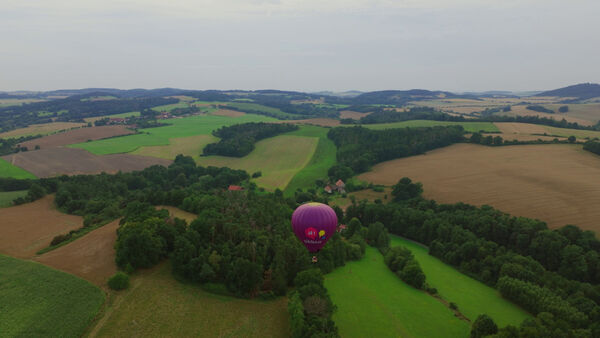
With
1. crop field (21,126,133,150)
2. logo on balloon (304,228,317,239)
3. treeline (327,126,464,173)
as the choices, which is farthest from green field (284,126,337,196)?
crop field (21,126,133,150)

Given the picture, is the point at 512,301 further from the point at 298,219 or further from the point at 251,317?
the point at 251,317

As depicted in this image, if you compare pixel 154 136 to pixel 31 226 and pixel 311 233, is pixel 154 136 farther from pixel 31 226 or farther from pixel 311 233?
pixel 311 233

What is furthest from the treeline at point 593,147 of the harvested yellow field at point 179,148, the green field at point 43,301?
the harvested yellow field at point 179,148

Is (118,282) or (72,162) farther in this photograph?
(72,162)

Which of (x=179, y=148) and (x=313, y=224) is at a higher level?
(x=313, y=224)

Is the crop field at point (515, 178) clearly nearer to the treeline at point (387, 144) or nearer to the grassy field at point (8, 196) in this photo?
the treeline at point (387, 144)

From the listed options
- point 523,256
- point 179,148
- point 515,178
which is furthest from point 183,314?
point 179,148

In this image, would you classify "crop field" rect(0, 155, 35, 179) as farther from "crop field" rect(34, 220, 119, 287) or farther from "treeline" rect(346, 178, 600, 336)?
"treeline" rect(346, 178, 600, 336)
